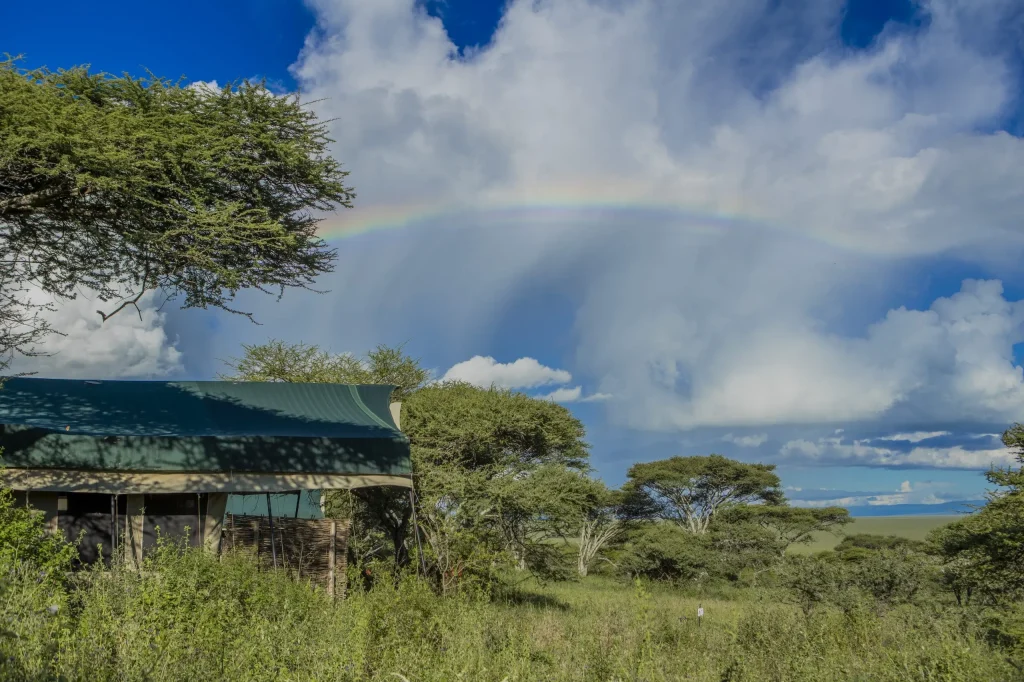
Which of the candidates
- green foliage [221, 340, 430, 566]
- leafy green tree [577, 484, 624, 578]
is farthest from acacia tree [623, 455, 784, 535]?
green foliage [221, 340, 430, 566]

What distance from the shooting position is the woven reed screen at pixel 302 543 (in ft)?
50.2

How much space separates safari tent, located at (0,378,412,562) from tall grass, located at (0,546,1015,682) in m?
3.18

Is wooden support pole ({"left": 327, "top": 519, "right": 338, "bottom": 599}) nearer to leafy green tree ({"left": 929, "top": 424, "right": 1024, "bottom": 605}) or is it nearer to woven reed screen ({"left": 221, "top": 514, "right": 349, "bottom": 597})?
woven reed screen ({"left": 221, "top": 514, "right": 349, "bottom": 597})

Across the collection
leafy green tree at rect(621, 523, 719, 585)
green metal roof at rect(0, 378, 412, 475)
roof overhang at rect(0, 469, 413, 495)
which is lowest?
leafy green tree at rect(621, 523, 719, 585)

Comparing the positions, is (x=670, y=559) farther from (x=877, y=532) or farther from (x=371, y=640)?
(x=877, y=532)

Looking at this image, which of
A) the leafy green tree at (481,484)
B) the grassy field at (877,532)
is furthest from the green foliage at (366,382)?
the grassy field at (877,532)

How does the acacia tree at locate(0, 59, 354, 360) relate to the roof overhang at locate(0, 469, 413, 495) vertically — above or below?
above

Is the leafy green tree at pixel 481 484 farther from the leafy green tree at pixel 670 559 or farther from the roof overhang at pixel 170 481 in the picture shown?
the leafy green tree at pixel 670 559

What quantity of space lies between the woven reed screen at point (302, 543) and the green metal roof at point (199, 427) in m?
1.21

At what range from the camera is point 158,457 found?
14.6 metres

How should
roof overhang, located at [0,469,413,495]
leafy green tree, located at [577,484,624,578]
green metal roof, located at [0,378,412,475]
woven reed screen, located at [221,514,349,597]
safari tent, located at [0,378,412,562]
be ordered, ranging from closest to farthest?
1. roof overhang, located at [0,469,413,495]
2. safari tent, located at [0,378,412,562]
3. green metal roof, located at [0,378,412,475]
4. woven reed screen, located at [221,514,349,597]
5. leafy green tree, located at [577,484,624,578]

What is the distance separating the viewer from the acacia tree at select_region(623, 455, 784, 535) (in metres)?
39.6

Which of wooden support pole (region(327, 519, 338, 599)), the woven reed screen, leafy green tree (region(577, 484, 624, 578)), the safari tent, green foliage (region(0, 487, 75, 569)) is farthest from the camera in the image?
leafy green tree (region(577, 484, 624, 578))

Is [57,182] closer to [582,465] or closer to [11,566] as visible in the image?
[11,566]
